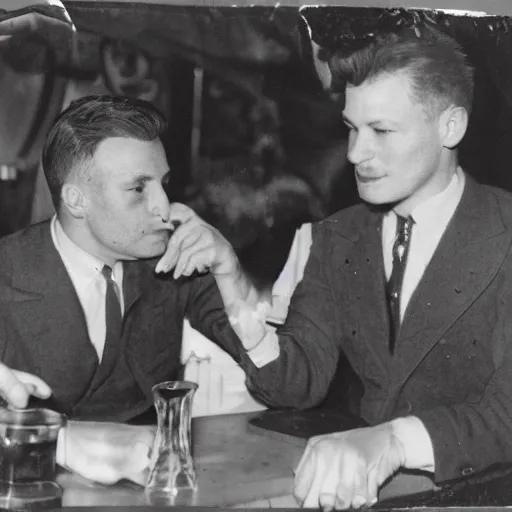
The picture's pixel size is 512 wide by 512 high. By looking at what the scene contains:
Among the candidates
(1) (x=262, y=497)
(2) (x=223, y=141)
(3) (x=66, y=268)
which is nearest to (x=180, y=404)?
(1) (x=262, y=497)

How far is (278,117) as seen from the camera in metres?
1.51

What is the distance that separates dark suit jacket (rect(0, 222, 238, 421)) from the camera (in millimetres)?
1479

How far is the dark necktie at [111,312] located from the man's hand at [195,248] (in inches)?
3.4

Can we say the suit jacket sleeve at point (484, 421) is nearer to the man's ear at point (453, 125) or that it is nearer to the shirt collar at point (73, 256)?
the man's ear at point (453, 125)

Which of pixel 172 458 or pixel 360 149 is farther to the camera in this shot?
pixel 360 149

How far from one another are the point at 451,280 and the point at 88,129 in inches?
26.8

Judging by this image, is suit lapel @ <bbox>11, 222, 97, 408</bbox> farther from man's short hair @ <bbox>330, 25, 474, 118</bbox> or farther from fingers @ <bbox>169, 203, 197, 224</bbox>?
man's short hair @ <bbox>330, 25, 474, 118</bbox>

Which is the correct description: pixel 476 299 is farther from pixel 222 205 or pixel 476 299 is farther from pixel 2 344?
pixel 2 344

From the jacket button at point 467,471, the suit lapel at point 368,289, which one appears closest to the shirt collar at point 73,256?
the suit lapel at point 368,289

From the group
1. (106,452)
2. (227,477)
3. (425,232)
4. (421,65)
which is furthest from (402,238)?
(106,452)

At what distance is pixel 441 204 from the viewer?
4.96ft

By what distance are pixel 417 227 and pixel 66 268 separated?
622 millimetres

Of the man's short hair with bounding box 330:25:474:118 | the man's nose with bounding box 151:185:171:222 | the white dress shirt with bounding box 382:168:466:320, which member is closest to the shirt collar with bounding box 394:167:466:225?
the white dress shirt with bounding box 382:168:466:320

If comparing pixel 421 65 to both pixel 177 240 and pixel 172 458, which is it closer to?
pixel 177 240
